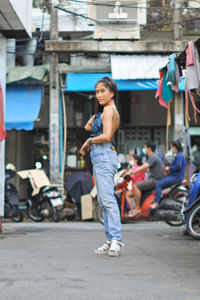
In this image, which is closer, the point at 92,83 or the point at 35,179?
the point at 35,179

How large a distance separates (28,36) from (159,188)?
4303 mm

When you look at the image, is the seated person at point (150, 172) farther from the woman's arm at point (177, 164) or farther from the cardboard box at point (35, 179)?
the cardboard box at point (35, 179)

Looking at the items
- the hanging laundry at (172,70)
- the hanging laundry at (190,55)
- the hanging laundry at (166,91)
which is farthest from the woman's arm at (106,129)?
the hanging laundry at (166,91)

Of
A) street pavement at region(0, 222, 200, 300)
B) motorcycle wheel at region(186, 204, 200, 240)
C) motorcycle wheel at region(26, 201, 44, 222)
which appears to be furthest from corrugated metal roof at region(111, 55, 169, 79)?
street pavement at region(0, 222, 200, 300)

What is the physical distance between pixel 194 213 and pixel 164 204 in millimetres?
Answer: 3042

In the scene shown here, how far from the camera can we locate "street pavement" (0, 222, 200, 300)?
3.40 meters

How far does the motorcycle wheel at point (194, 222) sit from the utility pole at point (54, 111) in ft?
24.4

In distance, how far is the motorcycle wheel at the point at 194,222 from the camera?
7145 millimetres

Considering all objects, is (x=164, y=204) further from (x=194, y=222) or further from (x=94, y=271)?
(x=94, y=271)

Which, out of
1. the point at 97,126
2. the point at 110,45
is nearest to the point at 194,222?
the point at 97,126

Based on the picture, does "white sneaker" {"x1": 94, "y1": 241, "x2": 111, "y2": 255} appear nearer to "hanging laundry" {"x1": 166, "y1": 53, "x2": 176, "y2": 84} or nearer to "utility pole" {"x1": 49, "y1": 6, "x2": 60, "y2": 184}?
"hanging laundry" {"x1": 166, "y1": 53, "x2": 176, "y2": 84}

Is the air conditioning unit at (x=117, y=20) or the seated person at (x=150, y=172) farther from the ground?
the air conditioning unit at (x=117, y=20)

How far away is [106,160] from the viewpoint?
5.18 m

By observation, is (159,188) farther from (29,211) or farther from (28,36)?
(28,36)
